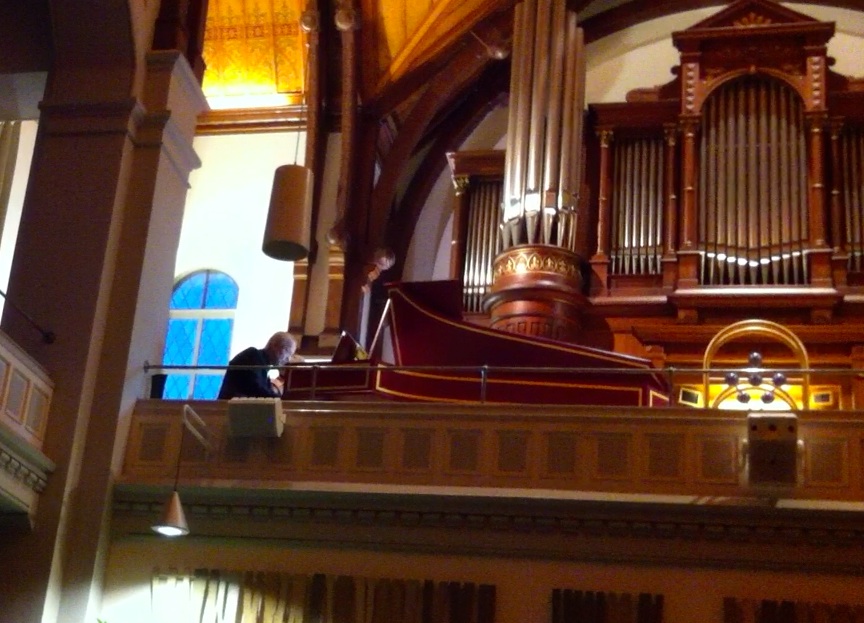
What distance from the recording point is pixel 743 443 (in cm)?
919

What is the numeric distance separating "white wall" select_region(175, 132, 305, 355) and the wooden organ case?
2.14 metres

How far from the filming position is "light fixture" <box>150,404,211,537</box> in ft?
29.4

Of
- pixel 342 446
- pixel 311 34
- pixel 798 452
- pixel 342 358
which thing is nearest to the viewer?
pixel 798 452

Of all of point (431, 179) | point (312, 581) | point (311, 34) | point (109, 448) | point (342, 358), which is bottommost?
point (312, 581)

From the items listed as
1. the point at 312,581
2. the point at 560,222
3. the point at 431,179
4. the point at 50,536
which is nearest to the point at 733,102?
the point at 560,222

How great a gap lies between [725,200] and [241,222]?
16.3 feet

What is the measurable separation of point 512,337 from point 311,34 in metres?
5.27

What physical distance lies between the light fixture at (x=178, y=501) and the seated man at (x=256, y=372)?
50 cm

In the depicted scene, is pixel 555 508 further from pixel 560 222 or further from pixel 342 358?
pixel 560 222

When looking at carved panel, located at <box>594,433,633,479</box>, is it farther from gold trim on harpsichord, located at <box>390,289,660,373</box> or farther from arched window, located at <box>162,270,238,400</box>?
arched window, located at <box>162,270,238,400</box>

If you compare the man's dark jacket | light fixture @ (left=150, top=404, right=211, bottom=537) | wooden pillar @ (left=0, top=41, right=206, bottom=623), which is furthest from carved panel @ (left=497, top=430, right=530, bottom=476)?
wooden pillar @ (left=0, top=41, right=206, bottom=623)

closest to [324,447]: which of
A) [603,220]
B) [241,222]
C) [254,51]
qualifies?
[603,220]

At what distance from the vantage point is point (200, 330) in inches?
579

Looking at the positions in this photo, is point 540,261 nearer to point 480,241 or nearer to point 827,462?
point 480,241
